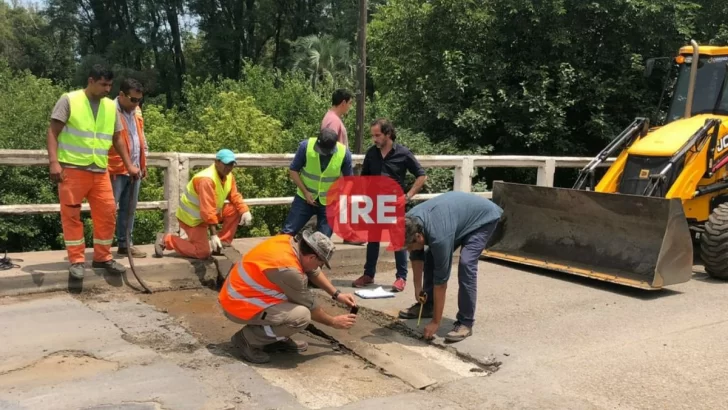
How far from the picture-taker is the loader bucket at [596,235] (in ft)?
22.0

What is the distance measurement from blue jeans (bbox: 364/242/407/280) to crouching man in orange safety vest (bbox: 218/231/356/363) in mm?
2069

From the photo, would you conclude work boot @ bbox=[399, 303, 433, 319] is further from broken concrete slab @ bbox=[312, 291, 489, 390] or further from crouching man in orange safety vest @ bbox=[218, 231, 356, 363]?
crouching man in orange safety vest @ bbox=[218, 231, 356, 363]

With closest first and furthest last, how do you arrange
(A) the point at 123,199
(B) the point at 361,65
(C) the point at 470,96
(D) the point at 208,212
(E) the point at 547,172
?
(D) the point at 208,212 → (A) the point at 123,199 → (E) the point at 547,172 → (B) the point at 361,65 → (C) the point at 470,96

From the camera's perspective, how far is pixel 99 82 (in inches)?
227

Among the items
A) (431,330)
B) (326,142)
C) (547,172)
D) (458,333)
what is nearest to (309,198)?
(326,142)

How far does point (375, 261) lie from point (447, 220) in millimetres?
1887

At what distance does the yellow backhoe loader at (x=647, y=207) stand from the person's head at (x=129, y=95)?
4336mm

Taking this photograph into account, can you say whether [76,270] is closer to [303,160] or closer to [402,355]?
[303,160]

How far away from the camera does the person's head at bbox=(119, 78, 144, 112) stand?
6330 millimetres

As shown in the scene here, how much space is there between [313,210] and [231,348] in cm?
220

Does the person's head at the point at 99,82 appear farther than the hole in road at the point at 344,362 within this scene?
Yes

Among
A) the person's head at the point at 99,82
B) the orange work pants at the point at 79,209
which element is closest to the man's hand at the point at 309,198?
the orange work pants at the point at 79,209

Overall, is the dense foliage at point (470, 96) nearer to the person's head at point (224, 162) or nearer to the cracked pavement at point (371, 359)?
the person's head at point (224, 162)

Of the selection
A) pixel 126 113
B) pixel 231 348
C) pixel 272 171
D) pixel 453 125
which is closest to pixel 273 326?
pixel 231 348
